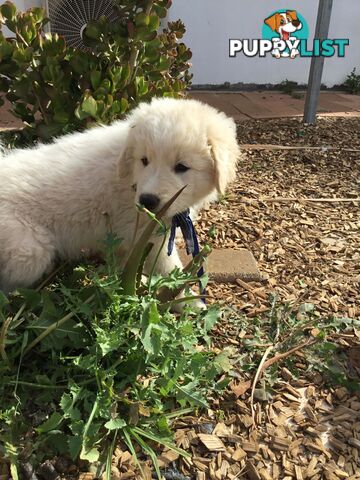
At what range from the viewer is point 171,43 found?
14.4 feet

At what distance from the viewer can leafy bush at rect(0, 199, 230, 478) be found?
179 centimetres

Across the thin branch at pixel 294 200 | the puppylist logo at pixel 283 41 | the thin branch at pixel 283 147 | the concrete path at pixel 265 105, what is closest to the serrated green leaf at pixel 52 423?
the thin branch at pixel 294 200

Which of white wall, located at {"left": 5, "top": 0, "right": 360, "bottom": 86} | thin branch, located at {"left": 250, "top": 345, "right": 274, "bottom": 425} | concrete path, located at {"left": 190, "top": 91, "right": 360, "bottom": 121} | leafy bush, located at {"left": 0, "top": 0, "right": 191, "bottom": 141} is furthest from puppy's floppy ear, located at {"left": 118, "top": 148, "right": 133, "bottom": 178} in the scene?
white wall, located at {"left": 5, "top": 0, "right": 360, "bottom": 86}

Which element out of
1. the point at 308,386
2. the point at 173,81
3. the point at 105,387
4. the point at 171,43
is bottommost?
the point at 308,386

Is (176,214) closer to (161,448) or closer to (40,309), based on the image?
(40,309)

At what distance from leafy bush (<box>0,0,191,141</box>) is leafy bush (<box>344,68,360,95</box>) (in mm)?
7817

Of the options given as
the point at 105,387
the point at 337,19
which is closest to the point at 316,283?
the point at 105,387

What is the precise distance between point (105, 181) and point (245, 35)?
7934mm

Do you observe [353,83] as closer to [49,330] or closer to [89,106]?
[89,106]

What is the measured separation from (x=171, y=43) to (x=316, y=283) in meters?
2.77

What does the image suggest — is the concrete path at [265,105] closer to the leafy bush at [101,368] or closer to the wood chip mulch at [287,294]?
the wood chip mulch at [287,294]

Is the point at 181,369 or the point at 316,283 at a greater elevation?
the point at 181,369

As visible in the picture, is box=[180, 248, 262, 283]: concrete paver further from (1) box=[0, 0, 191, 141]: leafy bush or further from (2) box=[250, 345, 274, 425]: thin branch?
(1) box=[0, 0, 191, 141]: leafy bush

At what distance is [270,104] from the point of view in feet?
27.3
